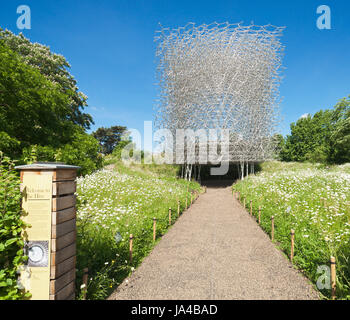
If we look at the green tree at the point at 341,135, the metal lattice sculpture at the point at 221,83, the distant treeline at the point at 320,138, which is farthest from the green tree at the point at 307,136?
the metal lattice sculpture at the point at 221,83

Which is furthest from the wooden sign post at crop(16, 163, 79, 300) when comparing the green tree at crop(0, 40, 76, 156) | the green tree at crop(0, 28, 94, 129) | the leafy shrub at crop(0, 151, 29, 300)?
the green tree at crop(0, 28, 94, 129)

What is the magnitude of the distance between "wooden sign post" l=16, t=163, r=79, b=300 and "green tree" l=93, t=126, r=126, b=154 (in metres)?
51.6

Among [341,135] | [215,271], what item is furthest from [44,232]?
[341,135]

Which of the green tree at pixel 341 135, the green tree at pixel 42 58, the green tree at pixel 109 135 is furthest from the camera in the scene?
the green tree at pixel 109 135

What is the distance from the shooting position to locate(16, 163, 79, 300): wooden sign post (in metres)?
2.38

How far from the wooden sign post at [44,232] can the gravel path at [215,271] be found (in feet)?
5.50

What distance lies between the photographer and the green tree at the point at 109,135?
172 ft

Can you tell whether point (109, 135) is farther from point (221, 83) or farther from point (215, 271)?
point (215, 271)

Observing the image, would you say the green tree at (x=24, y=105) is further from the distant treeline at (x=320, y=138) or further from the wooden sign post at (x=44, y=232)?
the distant treeline at (x=320, y=138)

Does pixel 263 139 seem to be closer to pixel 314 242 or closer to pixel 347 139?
pixel 347 139

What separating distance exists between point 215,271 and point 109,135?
174ft

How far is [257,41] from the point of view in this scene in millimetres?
22875

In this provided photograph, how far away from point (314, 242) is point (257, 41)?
25.7m
